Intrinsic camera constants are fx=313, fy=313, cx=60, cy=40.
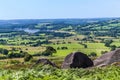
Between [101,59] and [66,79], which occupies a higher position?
[66,79]

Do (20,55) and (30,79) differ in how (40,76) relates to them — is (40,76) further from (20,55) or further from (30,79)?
(20,55)

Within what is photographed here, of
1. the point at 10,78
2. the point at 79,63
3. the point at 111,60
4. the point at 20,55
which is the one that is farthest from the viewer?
the point at 20,55

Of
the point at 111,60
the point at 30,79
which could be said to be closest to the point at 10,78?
the point at 30,79

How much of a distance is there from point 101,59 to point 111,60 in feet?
17.0

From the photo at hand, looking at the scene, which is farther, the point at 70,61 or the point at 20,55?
the point at 20,55

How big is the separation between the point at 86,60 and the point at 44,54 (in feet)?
383

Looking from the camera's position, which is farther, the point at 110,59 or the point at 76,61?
the point at 76,61

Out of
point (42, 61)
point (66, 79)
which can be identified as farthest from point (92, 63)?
point (66, 79)

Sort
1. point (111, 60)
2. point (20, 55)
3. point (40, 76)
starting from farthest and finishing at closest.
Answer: point (20, 55)
point (111, 60)
point (40, 76)

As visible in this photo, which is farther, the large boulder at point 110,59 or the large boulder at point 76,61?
the large boulder at point 76,61

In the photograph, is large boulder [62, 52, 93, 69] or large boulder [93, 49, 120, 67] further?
large boulder [62, 52, 93, 69]

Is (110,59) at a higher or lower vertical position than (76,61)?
higher

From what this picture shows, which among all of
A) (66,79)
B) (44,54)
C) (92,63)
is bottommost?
(44,54)

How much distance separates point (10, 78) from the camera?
23156mm
